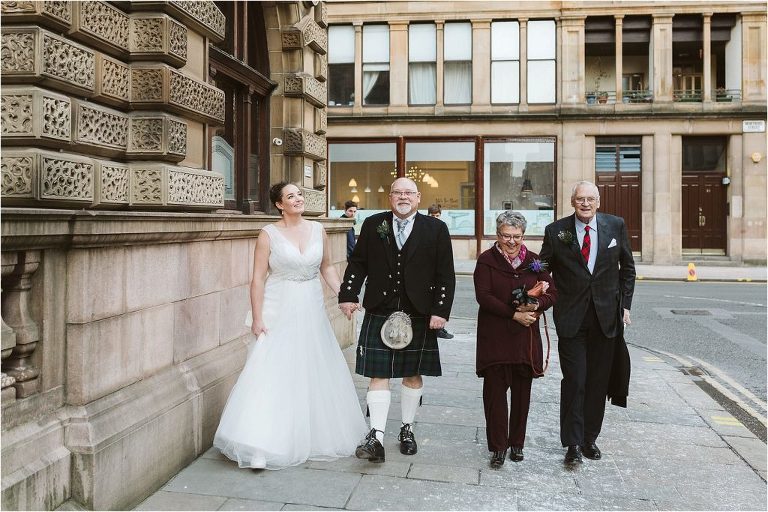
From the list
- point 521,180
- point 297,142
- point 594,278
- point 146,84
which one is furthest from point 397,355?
point 521,180

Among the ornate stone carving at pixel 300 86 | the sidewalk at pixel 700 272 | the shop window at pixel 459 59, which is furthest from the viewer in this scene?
the shop window at pixel 459 59

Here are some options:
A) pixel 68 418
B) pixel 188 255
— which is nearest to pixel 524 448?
pixel 188 255

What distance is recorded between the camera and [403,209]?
5.11 m

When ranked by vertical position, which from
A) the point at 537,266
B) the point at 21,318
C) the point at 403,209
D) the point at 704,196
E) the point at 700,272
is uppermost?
the point at 704,196

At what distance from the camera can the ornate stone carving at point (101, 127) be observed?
4215 millimetres

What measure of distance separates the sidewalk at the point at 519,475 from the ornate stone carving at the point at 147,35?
3.03 m

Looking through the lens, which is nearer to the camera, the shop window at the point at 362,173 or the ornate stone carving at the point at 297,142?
the ornate stone carving at the point at 297,142

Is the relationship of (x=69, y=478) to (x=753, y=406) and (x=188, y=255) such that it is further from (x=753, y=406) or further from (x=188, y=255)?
(x=753, y=406)

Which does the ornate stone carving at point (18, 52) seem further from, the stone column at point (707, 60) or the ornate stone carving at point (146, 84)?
the stone column at point (707, 60)

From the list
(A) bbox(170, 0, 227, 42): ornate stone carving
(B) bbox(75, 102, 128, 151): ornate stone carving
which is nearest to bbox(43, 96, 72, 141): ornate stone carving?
(B) bbox(75, 102, 128, 151): ornate stone carving

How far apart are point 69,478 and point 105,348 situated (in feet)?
2.46

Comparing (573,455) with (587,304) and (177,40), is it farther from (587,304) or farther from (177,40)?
(177,40)

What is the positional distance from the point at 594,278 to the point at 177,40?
3.67m

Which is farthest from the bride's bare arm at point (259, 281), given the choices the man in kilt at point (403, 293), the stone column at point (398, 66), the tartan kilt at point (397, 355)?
the stone column at point (398, 66)
